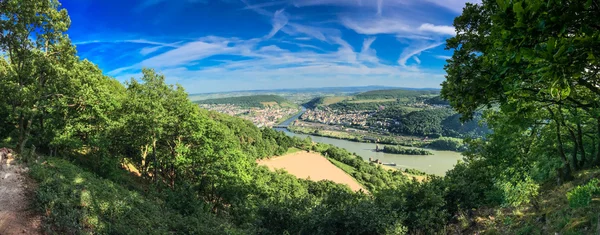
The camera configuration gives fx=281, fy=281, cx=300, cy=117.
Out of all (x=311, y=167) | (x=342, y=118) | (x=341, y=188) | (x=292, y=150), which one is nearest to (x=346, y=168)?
(x=311, y=167)

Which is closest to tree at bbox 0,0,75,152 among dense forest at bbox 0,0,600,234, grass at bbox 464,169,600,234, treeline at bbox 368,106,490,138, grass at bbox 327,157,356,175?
dense forest at bbox 0,0,600,234

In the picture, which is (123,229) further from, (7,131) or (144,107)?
(7,131)

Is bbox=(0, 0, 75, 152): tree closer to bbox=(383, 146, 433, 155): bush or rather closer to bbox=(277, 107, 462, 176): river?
bbox=(277, 107, 462, 176): river

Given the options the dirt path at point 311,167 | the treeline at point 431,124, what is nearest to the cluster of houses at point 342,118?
the treeline at point 431,124

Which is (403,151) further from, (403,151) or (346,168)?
(346,168)

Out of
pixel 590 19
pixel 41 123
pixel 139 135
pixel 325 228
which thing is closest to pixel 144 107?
pixel 139 135
